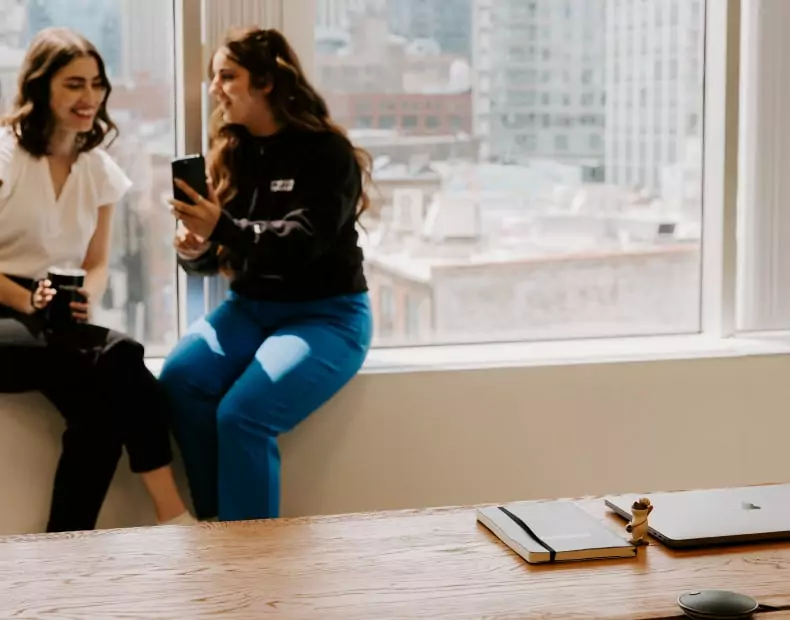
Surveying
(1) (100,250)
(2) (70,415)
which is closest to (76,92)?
(1) (100,250)

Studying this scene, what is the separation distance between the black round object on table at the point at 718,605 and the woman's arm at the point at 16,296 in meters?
1.90

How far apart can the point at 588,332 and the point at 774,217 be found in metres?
0.63

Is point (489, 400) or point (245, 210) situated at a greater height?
point (245, 210)

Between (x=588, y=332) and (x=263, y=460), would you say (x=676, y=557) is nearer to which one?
(x=263, y=460)

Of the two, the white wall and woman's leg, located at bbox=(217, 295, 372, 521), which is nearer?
woman's leg, located at bbox=(217, 295, 372, 521)

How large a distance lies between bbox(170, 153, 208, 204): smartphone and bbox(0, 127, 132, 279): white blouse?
0.29 meters

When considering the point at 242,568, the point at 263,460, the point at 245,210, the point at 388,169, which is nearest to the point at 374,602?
the point at 242,568

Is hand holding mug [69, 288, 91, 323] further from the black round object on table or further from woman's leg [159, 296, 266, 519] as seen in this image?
the black round object on table

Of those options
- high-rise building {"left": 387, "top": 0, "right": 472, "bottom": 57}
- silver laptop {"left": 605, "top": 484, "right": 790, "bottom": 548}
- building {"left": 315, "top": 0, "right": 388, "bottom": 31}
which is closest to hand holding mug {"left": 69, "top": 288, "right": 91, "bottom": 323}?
building {"left": 315, "top": 0, "right": 388, "bottom": 31}

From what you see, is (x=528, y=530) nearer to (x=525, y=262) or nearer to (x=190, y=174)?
(x=190, y=174)

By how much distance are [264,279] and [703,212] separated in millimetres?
1364

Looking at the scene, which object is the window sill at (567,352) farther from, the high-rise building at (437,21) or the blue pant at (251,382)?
the high-rise building at (437,21)

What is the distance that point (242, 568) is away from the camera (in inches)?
70.3

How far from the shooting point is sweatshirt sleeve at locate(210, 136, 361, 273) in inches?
117
